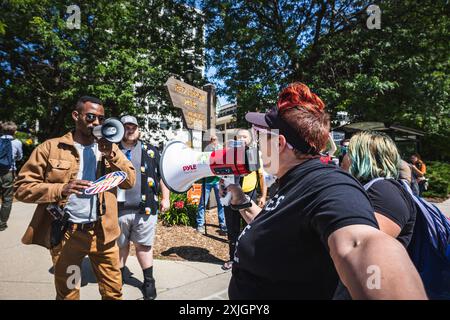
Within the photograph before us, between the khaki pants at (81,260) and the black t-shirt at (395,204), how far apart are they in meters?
1.98

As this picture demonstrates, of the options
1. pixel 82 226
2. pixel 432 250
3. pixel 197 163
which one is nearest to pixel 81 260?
pixel 82 226

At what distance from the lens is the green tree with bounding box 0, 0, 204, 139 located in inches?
377

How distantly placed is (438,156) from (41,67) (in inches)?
876

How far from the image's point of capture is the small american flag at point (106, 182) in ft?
7.02

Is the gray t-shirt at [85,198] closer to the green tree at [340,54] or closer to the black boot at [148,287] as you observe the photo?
the black boot at [148,287]

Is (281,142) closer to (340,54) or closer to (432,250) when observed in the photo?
(432,250)

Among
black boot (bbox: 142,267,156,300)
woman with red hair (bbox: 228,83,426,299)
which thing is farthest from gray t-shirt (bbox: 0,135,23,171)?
woman with red hair (bbox: 228,83,426,299)

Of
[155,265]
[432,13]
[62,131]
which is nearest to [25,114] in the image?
[62,131]

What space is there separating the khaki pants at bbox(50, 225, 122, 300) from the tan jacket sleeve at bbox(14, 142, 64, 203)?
344 mm

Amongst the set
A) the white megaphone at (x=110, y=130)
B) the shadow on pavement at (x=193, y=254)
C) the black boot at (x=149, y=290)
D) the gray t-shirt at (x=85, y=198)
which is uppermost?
the white megaphone at (x=110, y=130)

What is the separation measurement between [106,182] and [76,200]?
33 cm

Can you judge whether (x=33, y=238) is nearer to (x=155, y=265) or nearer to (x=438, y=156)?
(x=155, y=265)

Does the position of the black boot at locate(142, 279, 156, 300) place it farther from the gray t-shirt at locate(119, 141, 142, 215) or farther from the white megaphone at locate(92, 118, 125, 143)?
the white megaphone at locate(92, 118, 125, 143)

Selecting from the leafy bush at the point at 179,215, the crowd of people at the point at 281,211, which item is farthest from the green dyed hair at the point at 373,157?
the leafy bush at the point at 179,215
